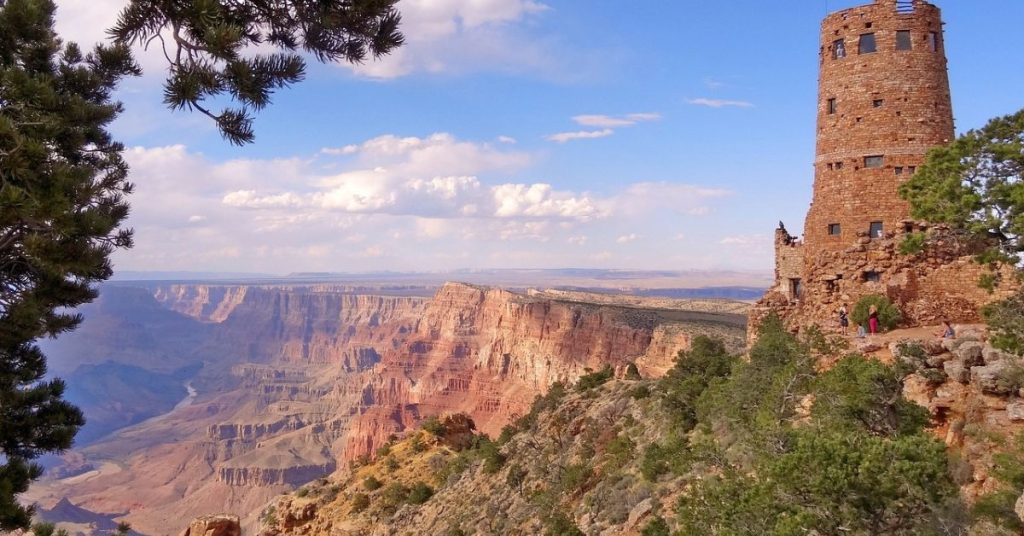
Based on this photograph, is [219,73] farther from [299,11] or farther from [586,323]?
[586,323]

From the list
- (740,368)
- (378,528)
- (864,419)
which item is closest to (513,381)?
(378,528)

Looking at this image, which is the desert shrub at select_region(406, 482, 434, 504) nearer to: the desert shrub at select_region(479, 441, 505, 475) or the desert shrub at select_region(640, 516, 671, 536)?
the desert shrub at select_region(479, 441, 505, 475)

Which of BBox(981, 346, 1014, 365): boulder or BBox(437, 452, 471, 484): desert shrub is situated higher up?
BBox(981, 346, 1014, 365): boulder

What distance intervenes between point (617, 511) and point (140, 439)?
190072mm

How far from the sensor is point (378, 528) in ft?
93.8

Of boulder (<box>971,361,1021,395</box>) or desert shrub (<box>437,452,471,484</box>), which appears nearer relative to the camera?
boulder (<box>971,361,1021,395</box>)

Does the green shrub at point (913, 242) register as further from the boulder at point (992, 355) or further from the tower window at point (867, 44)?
the tower window at point (867, 44)

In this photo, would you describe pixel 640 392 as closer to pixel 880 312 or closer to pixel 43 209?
pixel 880 312

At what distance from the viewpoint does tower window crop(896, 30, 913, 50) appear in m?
18.4

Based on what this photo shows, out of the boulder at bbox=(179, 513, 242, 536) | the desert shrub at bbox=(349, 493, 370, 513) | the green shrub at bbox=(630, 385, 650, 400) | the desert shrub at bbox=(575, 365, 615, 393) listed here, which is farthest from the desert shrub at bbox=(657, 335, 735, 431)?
the boulder at bbox=(179, 513, 242, 536)

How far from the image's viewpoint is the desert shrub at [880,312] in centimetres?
1645

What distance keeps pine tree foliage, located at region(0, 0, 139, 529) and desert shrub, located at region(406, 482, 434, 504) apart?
20.3 m

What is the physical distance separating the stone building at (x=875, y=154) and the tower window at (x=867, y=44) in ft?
0.08

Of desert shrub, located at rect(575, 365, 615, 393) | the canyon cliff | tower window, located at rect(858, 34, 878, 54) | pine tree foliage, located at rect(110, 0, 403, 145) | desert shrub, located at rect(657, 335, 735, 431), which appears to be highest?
tower window, located at rect(858, 34, 878, 54)
